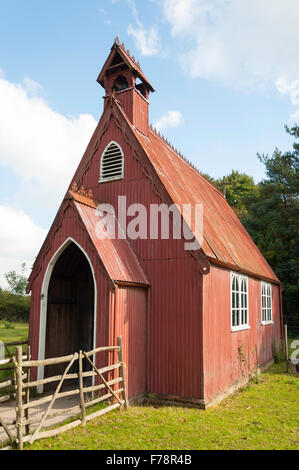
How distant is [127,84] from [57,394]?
11.3 m

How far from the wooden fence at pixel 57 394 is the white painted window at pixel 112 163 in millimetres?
5676

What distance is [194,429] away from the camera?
7.30 m

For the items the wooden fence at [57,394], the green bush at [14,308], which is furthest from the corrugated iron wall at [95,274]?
the green bush at [14,308]

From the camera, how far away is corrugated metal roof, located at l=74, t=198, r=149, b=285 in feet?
30.4

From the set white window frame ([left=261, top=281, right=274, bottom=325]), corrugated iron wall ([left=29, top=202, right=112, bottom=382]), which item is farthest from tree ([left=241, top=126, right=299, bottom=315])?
corrugated iron wall ([left=29, top=202, right=112, bottom=382])

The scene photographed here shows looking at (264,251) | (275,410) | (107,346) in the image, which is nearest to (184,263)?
(107,346)

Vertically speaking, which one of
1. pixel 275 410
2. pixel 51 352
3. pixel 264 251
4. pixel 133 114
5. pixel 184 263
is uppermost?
pixel 133 114

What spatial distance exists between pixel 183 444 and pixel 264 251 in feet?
87.8

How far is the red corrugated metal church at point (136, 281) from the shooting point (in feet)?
30.6

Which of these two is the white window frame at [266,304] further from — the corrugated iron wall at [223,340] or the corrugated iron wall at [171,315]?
the corrugated iron wall at [171,315]

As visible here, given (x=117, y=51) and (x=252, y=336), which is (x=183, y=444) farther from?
(x=117, y=51)

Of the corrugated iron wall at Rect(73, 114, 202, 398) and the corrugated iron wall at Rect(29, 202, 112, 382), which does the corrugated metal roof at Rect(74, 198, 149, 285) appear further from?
the corrugated iron wall at Rect(73, 114, 202, 398)

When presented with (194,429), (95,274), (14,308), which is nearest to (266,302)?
(95,274)
